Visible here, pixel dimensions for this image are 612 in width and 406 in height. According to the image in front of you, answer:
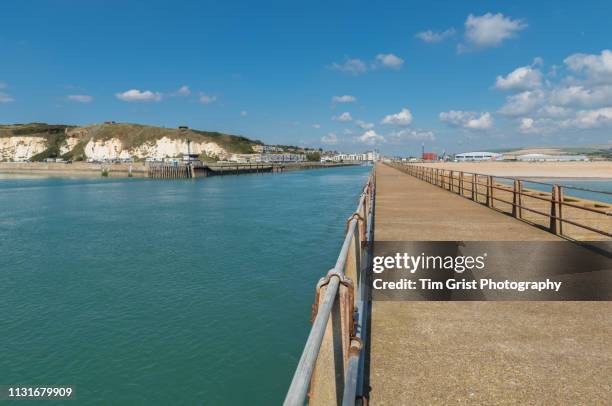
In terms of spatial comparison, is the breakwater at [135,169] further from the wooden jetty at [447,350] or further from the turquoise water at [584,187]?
the wooden jetty at [447,350]

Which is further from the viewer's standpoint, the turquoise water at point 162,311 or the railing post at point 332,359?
the turquoise water at point 162,311

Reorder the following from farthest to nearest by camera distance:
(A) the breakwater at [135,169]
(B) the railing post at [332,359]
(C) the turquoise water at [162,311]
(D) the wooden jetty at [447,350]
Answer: (A) the breakwater at [135,169] → (C) the turquoise water at [162,311] → (D) the wooden jetty at [447,350] → (B) the railing post at [332,359]

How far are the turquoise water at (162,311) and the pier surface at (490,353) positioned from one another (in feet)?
12.2

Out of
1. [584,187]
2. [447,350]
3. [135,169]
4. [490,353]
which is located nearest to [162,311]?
[447,350]

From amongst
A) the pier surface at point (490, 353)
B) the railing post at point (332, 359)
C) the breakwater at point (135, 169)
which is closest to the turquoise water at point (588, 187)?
the pier surface at point (490, 353)

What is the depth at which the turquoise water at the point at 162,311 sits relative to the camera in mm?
7930

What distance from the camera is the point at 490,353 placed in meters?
4.25

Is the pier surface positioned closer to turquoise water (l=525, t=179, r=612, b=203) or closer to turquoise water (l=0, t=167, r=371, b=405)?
turquoise water (l=0, t=167, r=371, b=405)

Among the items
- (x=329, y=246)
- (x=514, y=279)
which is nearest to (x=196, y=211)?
(x=329, y=246)

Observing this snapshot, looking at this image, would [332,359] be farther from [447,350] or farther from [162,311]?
[162,311]

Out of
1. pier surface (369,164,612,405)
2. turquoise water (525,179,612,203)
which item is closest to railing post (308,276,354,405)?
pier surface (369,164,612,405)

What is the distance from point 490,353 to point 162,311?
31.6 feet

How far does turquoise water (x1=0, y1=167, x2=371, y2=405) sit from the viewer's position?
793cm

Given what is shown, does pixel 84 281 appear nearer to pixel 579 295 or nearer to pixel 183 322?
pixel 183 322
